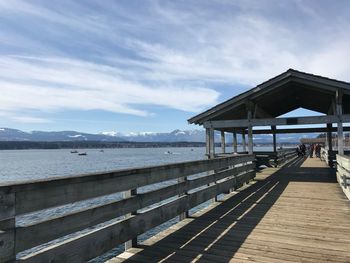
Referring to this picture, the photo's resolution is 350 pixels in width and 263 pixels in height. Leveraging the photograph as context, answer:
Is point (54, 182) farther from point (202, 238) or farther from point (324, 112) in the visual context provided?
point (324, 112)

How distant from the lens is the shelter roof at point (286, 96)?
15167 millimetres

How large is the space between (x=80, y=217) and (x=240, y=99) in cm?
1327

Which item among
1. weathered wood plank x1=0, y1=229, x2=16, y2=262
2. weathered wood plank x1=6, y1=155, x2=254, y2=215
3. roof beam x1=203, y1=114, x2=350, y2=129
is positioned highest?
roof beam x1=203, y1=114, x2=350, y2=129

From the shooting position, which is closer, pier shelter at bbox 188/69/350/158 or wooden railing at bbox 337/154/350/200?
wooden railing at bbox 337/154/350/200

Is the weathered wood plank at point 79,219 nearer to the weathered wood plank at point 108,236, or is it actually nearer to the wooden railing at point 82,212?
the wooden railing at point 82,212

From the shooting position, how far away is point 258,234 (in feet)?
20.0

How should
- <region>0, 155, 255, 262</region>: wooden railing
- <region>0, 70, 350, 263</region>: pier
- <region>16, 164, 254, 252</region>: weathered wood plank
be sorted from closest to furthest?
1. <region>0, 155, 255, 262</region>: wooden railing
2. <region>16, 164, 254, 252</region>: weathered wood plank
3. <region>0, 70, 350, 263</region>: pier

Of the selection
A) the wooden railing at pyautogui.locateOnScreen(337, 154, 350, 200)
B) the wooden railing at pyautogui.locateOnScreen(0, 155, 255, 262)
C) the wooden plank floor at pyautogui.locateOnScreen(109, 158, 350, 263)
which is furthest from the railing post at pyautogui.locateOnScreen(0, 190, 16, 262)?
the wooden railing at pyautogui.locateOnScreen(337, 154, 350, 200)

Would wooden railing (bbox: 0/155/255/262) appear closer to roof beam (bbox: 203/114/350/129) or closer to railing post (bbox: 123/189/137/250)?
railing post (bbox: 123/189/137/250)

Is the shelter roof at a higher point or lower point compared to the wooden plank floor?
higher

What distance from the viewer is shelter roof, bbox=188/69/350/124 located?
15.2 m

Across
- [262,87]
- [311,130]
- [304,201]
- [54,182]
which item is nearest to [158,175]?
[54,182]

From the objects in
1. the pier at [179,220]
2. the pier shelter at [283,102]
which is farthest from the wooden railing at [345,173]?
the pier shelter at [283,102]

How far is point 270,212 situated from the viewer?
8.02 meters
